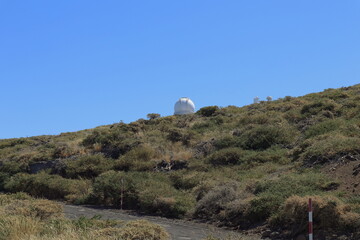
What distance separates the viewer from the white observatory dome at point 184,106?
55.7 m

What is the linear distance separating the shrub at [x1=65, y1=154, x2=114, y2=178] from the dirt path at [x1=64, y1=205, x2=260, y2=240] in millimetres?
5894

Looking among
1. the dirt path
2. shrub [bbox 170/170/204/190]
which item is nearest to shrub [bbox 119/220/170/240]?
the dirt path

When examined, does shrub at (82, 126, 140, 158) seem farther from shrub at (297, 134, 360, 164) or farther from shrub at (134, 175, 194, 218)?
shrub at (297, 134, 360, 164)

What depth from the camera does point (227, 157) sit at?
73.2 feet

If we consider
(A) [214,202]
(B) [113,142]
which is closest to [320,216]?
(A) [214,202]

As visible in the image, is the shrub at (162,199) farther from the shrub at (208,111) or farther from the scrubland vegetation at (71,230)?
the shrub at (208,111)

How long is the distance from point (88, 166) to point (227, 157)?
25.9 ft

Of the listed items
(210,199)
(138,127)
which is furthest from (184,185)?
(138,127)

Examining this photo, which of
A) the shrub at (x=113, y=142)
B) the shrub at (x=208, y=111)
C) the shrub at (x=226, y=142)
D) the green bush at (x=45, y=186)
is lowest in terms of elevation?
the green bush at (x=45, y=186)

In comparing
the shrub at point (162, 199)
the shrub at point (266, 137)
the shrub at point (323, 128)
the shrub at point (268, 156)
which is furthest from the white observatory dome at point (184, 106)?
the shrub at point (162, 199)

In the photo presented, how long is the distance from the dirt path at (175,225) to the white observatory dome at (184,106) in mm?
37302

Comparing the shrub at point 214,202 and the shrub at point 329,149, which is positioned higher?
the shrub at point 329,149

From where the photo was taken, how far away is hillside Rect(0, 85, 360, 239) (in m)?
13.4

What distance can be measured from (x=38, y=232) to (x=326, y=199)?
7.22m
